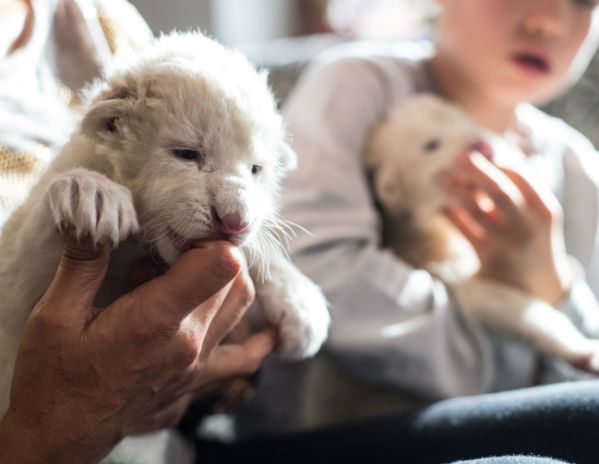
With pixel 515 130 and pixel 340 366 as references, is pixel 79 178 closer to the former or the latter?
pixel 340 366

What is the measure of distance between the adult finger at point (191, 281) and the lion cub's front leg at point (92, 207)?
5 cm

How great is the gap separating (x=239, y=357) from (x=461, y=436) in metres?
0.27

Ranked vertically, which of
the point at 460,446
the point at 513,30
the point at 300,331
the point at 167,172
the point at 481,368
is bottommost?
the point at 481,368

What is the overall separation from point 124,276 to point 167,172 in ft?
0.45

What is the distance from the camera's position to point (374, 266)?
1.02 m

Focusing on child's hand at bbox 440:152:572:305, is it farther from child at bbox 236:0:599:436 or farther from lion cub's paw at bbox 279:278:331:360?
lion cub's paw at bbox 279:278:331:360

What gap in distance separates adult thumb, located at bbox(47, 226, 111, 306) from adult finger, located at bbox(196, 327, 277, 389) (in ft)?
0.69

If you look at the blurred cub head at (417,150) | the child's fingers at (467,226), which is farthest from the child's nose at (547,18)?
the child's fingers at (467,226)

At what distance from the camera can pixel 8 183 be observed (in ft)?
2.39

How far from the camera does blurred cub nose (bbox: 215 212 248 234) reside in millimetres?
494

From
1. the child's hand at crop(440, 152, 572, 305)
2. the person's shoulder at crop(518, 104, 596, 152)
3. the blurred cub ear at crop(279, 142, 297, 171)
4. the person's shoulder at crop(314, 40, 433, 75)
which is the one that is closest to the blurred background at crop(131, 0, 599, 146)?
the person's shoulder at crop(518, 104, 596, 152)

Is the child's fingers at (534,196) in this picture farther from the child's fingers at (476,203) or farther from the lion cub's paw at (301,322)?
the lion cub's paw at (301,322)

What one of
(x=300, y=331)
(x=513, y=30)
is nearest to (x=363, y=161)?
(x=513, y=30)

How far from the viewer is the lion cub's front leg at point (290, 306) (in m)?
0.69
